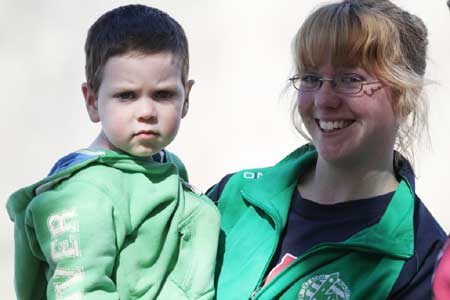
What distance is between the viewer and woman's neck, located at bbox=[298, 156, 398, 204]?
2.74 metres

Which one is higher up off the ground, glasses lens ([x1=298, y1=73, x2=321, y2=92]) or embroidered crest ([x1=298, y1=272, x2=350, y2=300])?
glasses lens ([x1=298, y1=73, x2=321, y2=92])

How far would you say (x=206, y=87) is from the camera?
19.6 ft

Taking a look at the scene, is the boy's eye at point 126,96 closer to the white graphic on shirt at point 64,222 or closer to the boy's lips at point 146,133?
the boy's lips at point 146,133

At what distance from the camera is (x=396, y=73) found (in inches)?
106

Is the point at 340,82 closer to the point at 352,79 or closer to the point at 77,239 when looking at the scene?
the point at 352,79

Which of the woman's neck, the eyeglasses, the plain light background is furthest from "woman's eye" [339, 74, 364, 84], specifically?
the plain light background

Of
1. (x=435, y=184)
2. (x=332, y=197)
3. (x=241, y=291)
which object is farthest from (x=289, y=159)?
(x=435, y=184)

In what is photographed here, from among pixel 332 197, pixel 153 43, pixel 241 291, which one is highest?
pixel 153 43

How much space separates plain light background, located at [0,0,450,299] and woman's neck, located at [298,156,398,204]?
2.45 meters

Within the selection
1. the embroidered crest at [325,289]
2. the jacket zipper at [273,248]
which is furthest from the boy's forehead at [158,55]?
the embroidered crest at [325,289]

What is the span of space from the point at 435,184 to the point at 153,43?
3207mm

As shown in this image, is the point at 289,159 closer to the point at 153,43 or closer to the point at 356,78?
the point at 356,78

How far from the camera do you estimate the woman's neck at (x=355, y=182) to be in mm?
2738

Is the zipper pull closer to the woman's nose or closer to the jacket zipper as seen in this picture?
the jacket zipper
